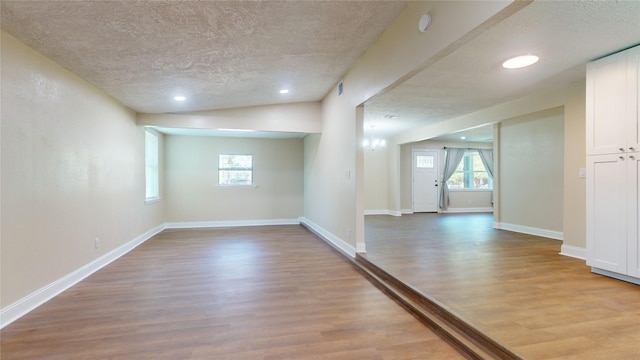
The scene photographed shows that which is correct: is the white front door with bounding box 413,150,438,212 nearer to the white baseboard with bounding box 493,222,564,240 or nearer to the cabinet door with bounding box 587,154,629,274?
the white baseboard with bounding box 493,222,564,240

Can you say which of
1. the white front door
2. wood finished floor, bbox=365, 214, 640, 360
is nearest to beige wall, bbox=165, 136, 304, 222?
wood finished floor, bbox=365, 214, 640, 360

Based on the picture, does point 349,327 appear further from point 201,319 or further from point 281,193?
point 281,193

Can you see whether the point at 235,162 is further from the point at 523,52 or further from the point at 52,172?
the point at 523,52

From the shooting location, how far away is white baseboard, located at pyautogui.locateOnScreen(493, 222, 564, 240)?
5.29 m

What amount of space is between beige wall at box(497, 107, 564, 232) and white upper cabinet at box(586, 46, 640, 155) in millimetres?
2112

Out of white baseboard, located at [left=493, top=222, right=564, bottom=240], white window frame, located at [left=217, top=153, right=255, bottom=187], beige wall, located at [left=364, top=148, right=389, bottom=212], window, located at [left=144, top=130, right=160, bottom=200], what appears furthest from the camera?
beige wall, located at [left=364, top=148, right=389, bottom=212]

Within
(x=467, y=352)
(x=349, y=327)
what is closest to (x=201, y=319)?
(x=349, y=327)

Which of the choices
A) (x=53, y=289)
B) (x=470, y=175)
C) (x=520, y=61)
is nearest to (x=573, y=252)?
(x=520, y=61)

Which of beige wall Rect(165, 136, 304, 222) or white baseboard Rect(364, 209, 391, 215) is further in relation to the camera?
white baseboard Rect(364, 209, 391, 215)

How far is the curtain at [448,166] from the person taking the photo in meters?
9.33

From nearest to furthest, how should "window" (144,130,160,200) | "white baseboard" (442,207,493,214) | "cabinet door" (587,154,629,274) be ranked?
"cabinet door" (587,154,629,274) < "window" (144,130,160,200) < "white baseboard" (442,207,493,214)

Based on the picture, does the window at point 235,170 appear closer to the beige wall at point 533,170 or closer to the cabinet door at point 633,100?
the beige wall at point 533,170

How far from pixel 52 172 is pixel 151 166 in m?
3.53

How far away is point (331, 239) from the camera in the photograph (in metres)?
5.31
